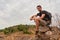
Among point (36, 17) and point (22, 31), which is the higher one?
point (36, 17)

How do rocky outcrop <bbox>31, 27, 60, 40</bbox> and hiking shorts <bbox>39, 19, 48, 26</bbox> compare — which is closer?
hiking shorts <bbox>39, 19, 48, 26</bbox>

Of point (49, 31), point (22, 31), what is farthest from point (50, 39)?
point (22, 31)

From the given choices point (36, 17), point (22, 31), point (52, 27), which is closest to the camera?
point (36, 17)

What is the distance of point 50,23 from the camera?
38.5 feet

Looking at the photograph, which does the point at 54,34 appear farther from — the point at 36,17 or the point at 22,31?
the point at 22,31

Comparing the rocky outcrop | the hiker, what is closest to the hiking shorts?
the hiker

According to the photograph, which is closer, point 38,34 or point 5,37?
point 38,34

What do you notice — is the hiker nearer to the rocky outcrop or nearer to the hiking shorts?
the hiking shorts

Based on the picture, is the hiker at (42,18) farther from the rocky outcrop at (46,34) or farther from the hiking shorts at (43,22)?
the rocky outcrop at (46,34)

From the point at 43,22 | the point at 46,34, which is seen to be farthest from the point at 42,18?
the point at 46,34

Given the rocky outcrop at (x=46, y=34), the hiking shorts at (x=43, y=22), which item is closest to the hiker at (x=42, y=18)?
the hiking shorts at (x=43, y=22)

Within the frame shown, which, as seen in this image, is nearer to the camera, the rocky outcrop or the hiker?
the hiker

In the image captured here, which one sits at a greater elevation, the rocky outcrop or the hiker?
the hiker

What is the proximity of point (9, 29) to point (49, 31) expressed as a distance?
5613 millimetres
